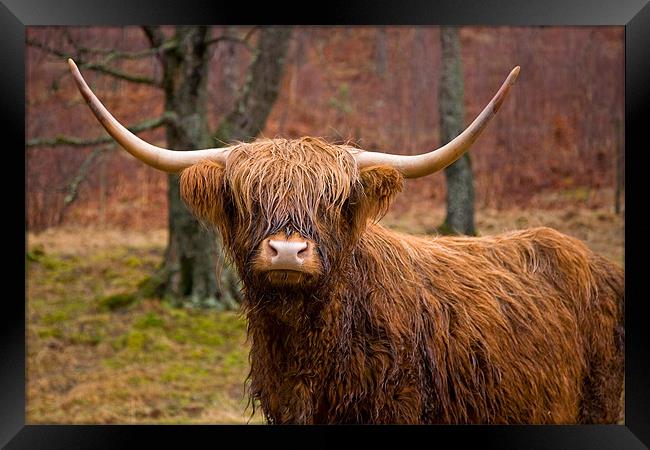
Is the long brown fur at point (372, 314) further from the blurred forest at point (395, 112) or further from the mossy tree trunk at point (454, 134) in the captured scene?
the mossy tree trunk at point (454, 134)

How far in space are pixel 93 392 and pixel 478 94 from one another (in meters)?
6.31

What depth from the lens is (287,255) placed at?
267 centimetres

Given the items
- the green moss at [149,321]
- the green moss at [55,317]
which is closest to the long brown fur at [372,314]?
the green moss at [149,321]

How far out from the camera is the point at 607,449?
3.50 metres

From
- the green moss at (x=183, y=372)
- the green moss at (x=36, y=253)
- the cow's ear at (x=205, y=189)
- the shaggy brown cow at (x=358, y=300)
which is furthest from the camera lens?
the green moss at (x=36, y=253)

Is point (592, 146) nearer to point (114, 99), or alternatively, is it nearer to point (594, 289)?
point (594, 289)

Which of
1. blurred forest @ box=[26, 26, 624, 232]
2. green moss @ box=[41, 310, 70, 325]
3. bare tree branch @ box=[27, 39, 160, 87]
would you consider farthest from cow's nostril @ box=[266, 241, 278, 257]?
green moss @ box=[41, 310, 70, 325]

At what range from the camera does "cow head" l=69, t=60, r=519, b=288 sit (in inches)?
112

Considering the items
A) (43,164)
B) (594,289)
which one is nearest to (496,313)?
(594,289)

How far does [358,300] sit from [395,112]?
28.7 feet

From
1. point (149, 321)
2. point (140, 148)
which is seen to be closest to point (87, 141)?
point (149, 321)

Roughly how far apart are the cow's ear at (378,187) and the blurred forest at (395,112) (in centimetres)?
345

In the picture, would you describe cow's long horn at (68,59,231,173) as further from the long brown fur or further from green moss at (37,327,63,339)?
green moss at (37,327,63,339)
